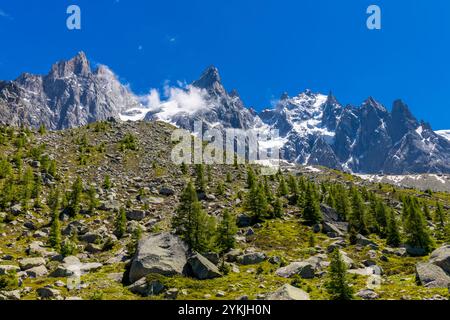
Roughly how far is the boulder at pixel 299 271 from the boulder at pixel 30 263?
86.5 ft

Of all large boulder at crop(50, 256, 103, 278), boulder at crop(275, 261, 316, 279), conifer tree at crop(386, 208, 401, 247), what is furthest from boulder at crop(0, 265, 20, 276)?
conifer tree at crop(386, 208, 401, 247)

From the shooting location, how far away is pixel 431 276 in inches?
1443

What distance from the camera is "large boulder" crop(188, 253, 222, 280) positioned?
4012cm

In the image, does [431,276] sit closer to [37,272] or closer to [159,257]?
[159,257]

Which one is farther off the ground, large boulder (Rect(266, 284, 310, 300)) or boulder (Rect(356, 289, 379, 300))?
large boulder (Rect(266, 284, 310, 300))

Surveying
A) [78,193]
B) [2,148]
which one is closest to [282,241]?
[78,193]

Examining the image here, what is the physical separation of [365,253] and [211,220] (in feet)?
78.6

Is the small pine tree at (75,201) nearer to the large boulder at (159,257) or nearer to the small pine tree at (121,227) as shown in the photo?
the small pine tree at (121,227)

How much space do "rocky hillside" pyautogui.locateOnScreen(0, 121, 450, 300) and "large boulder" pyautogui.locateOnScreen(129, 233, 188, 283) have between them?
12 centimetres

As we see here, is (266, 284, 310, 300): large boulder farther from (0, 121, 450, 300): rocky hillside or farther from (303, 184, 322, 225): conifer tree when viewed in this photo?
(303, 184, 322, 225): conifer tree

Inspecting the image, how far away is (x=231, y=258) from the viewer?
5041cm

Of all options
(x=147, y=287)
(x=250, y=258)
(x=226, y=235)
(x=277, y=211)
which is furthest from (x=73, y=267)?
(x=277, y=211)

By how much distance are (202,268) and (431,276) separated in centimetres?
2187
